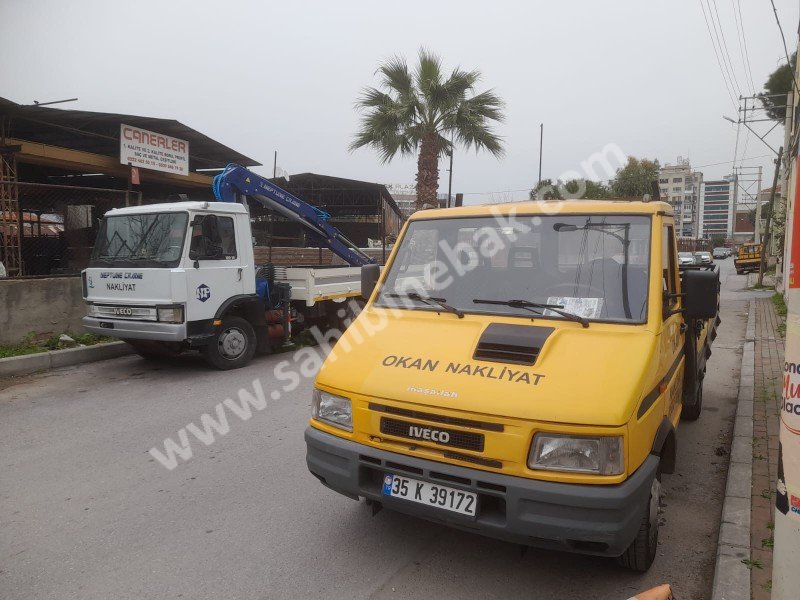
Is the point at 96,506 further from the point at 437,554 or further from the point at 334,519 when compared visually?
the point at 437,554

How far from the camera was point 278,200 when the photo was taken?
9648 mm

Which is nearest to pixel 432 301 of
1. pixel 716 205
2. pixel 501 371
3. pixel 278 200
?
pixel 501 371

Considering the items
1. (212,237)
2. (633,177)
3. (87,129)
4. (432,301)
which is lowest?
(432,301)

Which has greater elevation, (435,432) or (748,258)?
(748,258)

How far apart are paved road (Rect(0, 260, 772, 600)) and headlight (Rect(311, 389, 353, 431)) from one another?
2.61 feet

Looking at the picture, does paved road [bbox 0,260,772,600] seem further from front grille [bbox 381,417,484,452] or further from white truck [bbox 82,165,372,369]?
white truck [bbox 82,165,372,369]

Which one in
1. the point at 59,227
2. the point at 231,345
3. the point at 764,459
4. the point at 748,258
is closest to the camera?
the point at 764,459

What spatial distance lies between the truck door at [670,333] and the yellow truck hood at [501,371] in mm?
364

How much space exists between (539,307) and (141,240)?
6.11 metres

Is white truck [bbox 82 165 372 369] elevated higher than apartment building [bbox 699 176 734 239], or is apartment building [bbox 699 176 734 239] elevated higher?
apartment building [bbox 699 176 734 239]

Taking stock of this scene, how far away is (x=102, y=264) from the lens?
7.75 metres

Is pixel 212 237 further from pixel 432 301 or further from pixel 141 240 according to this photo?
pixel 432 301

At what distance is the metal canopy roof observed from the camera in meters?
12.5

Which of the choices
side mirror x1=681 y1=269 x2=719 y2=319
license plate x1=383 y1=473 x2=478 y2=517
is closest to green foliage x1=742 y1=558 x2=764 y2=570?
side mirror x1=681 y1=269 x2=719 y2=319
